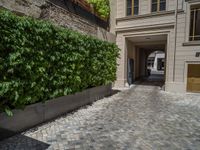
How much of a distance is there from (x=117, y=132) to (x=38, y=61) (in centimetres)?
295

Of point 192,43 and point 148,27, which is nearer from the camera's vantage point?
point 192,43

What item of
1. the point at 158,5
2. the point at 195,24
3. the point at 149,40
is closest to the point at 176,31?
the point at 195,24

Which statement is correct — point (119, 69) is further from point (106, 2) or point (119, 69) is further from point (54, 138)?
point (54, 138)

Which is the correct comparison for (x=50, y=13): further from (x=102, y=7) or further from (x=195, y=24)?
(x=195, y=24)

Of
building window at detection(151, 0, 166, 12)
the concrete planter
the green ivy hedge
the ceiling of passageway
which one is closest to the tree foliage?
the ceiling of passageway

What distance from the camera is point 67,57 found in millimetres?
5672

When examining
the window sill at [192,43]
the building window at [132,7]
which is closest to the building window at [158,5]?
the building window at [132,7]

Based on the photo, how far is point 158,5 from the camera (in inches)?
451

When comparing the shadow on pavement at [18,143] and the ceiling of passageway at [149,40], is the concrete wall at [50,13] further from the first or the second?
the ceiling of passageway at [149,40]

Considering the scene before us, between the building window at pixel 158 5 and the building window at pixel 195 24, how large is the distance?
184cm

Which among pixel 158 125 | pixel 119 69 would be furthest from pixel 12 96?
pixel 119 69

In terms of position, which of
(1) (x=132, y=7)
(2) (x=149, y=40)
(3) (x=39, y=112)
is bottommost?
(3) (x=39, y=112)

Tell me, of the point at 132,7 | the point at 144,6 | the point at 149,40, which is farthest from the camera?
the point at 149,40

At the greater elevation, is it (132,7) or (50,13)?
(132,7)
